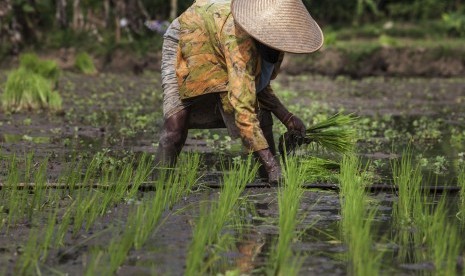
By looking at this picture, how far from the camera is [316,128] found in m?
7.13

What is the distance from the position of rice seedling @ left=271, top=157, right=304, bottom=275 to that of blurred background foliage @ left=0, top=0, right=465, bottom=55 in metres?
18.4

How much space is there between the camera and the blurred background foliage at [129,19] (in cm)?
2441

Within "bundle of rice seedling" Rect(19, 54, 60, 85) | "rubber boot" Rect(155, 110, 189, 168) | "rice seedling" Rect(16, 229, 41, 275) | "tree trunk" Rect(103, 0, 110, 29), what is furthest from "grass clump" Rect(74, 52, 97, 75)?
"rice seedling" Rect(16, 229, 41, 275)

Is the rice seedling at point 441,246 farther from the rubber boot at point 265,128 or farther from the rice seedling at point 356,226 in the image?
the rubber boot at point 265,128

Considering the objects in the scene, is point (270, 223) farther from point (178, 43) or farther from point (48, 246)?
point (178, 43)

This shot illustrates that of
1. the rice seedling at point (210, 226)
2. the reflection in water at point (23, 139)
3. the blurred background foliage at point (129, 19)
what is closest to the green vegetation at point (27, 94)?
the reflection in water at point (23, 139)

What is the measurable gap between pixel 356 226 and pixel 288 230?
31cm

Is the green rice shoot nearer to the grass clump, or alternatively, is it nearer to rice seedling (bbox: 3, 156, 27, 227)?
rice seedling (bbox: 3, 156, 27, 227)

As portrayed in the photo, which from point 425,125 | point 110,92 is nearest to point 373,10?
point 110,92

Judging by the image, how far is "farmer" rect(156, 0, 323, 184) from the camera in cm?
635

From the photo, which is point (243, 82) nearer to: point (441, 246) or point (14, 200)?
point (14, 200)

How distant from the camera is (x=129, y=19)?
25.4m

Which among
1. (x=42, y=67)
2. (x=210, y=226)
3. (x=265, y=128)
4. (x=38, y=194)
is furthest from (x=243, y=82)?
(x=42, y=67)

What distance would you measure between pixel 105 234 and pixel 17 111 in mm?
8413
